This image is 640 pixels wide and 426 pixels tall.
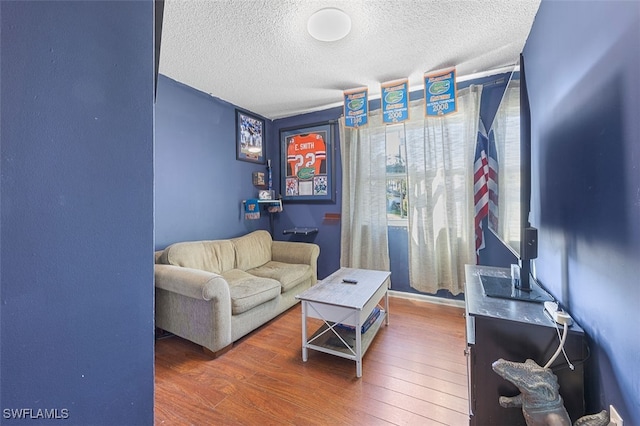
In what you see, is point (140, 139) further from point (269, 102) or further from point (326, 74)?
point (269, 102)

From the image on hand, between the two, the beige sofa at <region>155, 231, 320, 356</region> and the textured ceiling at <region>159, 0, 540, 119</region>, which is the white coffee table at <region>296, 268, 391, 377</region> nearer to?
the beige sofa at <region>155, 231, 320, 356</region>

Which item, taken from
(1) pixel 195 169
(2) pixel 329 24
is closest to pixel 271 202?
(1) pixel 195 169

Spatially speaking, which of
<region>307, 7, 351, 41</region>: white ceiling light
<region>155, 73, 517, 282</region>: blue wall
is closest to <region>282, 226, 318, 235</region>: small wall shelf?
<region>155, 73, 517, 282</region>: blue wall

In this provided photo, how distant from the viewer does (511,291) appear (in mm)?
1404

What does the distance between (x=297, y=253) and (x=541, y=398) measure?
261cm

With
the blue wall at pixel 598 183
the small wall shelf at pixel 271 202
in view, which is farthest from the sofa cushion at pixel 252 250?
the blue wall at pixel 598 183

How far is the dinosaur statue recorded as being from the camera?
33.3 inches

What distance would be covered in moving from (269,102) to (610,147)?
3.18 metres

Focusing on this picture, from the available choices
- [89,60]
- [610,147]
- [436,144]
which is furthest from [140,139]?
[436,144]

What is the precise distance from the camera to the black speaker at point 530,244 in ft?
4.09

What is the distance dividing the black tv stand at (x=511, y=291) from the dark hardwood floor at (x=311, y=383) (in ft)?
2.34

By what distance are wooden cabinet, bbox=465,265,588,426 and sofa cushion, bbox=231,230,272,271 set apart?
2.45 meters

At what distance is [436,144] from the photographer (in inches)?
113

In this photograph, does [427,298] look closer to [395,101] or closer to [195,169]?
[395,101]
